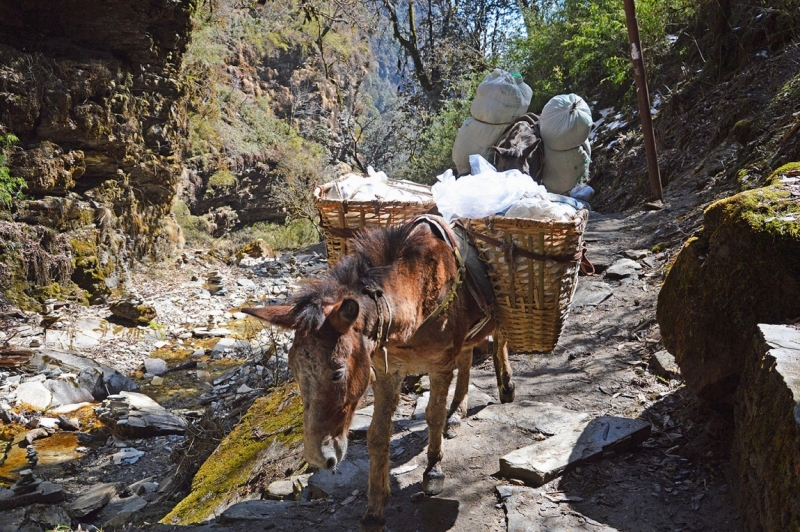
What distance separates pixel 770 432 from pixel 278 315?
2.27 meters

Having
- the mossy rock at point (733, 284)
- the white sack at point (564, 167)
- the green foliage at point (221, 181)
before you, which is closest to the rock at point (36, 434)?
the white sack at point (564, 167)

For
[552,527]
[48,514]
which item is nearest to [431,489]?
[552,527]

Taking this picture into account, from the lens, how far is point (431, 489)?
12.3 feet

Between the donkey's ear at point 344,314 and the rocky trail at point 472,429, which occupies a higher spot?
the donkey's ear at point 344,314

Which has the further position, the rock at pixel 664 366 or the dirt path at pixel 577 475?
the rock at pixel 664 366

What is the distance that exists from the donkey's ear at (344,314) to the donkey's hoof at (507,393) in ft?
9.01

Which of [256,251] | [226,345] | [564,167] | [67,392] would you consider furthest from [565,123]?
[256,251]

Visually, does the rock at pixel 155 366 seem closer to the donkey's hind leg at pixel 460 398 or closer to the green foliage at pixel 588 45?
the donkey's hind leg at pixel 460 398

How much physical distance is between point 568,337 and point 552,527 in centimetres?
319

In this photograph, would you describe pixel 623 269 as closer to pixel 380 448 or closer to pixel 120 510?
pixel 380 448

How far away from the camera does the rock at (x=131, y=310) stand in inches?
426

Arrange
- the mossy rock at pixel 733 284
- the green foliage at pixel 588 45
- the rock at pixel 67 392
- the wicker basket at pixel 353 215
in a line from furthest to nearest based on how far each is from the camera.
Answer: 1. the green foliage at pixel 588 45
2. the rock at pixel 67 392
3. the wicker basket at pixel 353 215
4. the mossy rock at pixel 733 284

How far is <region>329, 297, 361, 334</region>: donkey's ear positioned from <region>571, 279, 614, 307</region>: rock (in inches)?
183

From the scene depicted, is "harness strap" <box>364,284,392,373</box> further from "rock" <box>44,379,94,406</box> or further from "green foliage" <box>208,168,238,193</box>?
"green foliage" <box>208,168,238,193</box>
